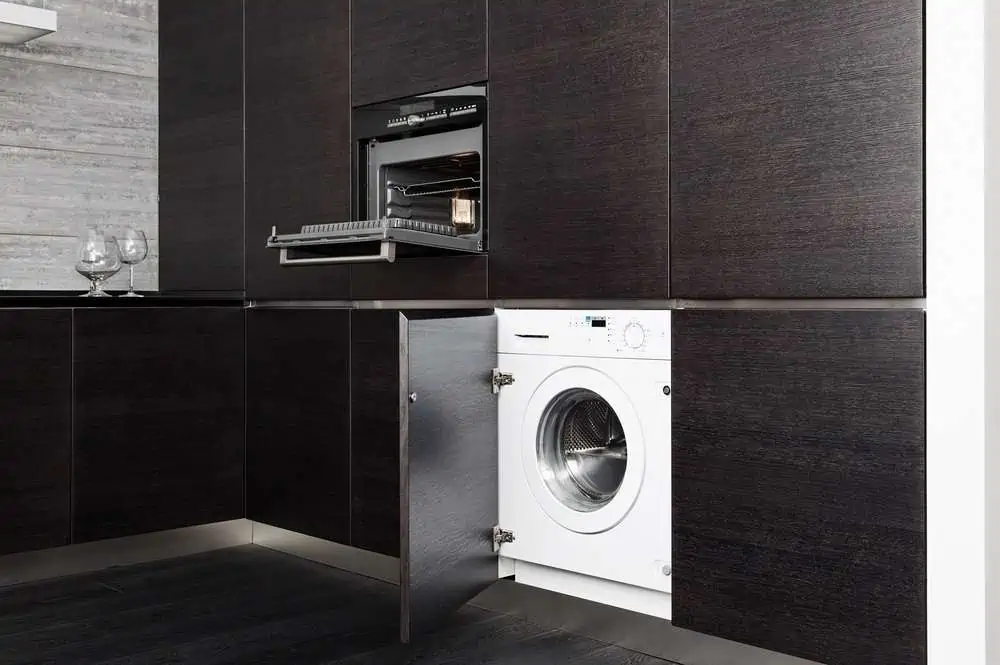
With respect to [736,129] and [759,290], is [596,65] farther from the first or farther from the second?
[759,290]

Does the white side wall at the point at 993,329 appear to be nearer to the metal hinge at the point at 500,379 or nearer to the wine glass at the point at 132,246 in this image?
the metal hinge at the point at 500,379

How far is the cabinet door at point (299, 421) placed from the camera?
3.40 m

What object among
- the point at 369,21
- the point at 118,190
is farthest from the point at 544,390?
the point at 118,190

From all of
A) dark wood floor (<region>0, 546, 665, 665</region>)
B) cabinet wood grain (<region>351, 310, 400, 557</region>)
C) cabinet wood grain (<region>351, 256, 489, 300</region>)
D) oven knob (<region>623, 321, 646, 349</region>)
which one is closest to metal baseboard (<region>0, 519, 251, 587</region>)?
dark wood floor (<region>0, 546, 665, 665</region>)

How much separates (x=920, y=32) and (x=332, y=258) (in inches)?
64.9

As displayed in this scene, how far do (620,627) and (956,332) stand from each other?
121 centimetres

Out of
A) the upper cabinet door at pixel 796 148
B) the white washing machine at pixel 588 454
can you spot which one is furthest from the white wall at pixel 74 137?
the upper cabinet door at pixel 796 148

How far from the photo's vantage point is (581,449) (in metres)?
2.86

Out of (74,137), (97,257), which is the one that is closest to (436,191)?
(97,257)

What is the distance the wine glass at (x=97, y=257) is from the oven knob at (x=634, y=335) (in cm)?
183

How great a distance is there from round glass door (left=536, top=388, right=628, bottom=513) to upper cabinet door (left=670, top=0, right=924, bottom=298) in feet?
1.60

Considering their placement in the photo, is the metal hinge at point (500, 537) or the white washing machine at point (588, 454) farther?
the metal hinge at point (500, 537)

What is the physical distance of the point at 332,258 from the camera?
2951 mm

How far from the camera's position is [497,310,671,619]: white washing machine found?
2574mm
